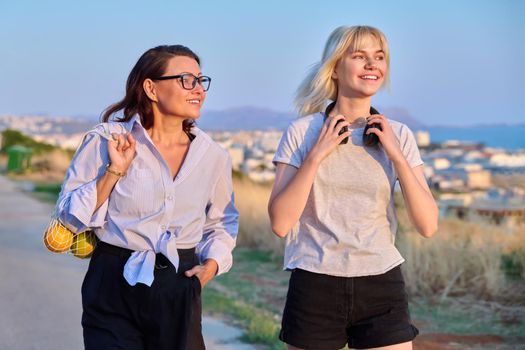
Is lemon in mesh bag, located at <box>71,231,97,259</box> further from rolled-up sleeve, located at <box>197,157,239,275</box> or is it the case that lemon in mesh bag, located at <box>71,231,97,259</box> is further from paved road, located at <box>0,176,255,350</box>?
paved road, located at <box>0,176,255,350</box>

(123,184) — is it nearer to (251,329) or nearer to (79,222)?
(79,222)

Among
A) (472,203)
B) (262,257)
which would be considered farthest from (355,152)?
(472,203)

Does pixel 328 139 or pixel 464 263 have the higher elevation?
pixel 328 139

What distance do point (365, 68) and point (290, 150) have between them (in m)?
0.44

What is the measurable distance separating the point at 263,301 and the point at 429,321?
173 centimetres

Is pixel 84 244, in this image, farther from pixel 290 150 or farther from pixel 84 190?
pixel 290 150

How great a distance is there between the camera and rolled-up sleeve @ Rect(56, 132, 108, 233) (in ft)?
10.7

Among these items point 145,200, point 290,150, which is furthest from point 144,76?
point 290,150

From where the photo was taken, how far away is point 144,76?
3598mm

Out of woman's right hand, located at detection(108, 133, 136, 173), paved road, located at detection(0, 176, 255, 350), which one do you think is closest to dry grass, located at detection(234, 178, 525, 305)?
paved road, located at detection(0, 176, 255, 350)

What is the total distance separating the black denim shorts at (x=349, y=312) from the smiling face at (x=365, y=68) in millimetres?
736

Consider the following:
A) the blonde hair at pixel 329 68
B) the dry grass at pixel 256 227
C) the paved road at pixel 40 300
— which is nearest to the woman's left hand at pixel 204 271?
the blonde hair at pixel 329 68

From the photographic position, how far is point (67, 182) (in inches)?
135

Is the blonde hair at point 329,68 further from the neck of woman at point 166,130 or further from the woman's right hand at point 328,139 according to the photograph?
the neck of woman at point 166,130
